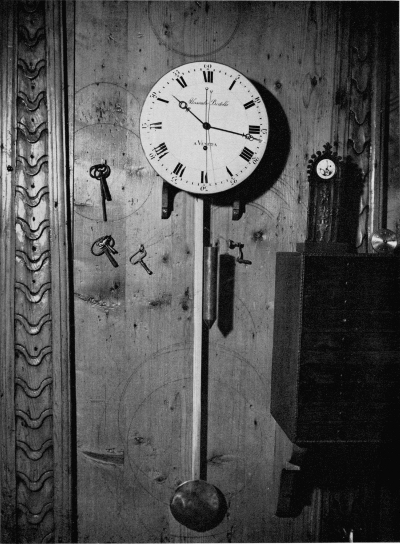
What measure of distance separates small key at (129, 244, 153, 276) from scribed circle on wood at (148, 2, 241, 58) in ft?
2.52

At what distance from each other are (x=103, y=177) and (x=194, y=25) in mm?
678

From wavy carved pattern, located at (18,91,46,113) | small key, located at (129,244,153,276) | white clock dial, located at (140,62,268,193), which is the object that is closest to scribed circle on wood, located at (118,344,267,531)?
small key, located at (129,244,153,276)

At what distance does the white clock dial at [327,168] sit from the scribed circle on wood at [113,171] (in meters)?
0.63

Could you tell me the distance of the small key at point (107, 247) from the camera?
1.82 metres

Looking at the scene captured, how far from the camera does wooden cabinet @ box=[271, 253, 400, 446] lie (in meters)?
1.61

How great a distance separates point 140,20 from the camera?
1.81 m

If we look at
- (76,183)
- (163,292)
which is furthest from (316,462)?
(76,183)

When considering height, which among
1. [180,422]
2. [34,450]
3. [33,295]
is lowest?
[34,450]

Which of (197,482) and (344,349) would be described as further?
(197,482)

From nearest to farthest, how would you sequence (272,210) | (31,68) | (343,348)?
(343,348) → (31,68) → (272,210)

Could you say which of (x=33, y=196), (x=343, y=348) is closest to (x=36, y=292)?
(x=33, y=196)

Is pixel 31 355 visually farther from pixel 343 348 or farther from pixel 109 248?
pixel 343 348

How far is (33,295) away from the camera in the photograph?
72.1 inches

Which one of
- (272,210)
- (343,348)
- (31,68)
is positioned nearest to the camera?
(343,348)
